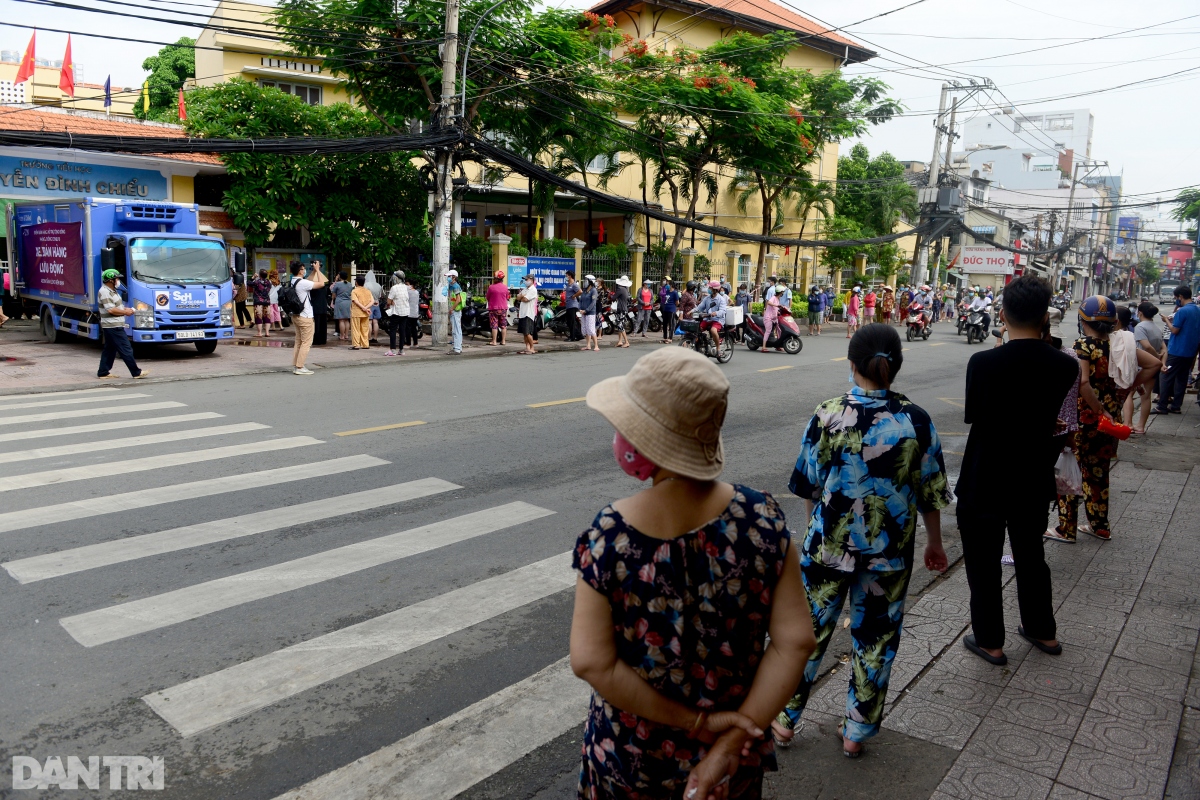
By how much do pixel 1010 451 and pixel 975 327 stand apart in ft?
77.7

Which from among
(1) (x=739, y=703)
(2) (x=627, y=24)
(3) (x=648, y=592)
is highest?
(2) (x=627, y=24)

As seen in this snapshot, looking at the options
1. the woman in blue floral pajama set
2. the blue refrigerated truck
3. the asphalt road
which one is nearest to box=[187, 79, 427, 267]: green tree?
the blue refrigerated truck

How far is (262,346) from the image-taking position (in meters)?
17.7

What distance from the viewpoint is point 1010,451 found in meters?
3.84

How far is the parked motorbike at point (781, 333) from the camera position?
19750 millimetres

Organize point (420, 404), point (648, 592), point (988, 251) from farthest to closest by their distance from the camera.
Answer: point (988, 251) → point (420, 404) → point (648, 592)

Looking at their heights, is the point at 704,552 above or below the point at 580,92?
below

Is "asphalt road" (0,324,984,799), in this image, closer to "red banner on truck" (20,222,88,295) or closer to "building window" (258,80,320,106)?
"red banner on truck" (20,222,88,295)

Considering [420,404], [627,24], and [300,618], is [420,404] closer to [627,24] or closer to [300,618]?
[300,618]

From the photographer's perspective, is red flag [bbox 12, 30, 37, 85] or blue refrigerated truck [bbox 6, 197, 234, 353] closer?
blue refrigerated truck [bbox 6, 197, 234, 353]

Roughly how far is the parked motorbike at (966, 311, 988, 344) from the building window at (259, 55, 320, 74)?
23608 mm

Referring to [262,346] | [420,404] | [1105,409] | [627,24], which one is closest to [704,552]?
[1105,409]

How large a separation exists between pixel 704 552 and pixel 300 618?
10.9ft

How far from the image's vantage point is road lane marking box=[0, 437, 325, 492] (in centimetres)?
684
